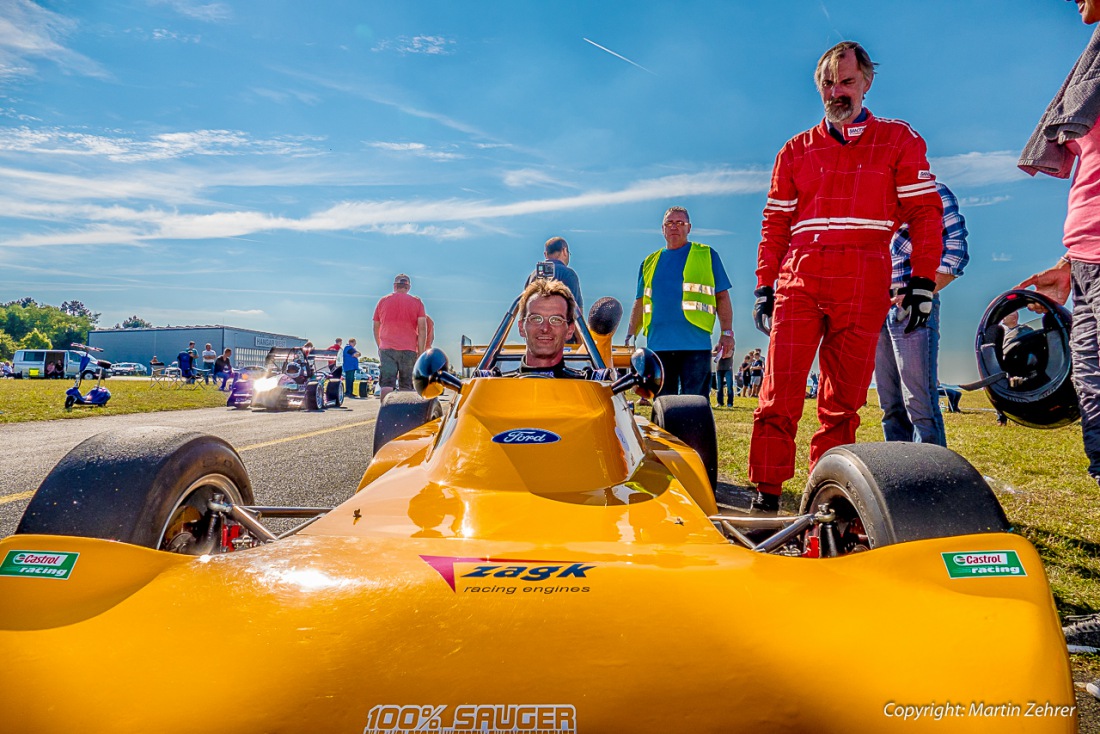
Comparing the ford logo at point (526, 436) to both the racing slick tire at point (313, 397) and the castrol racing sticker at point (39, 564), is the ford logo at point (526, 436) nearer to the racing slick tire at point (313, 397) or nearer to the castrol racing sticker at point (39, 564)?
the castrol racing sticker at point (39, 564)

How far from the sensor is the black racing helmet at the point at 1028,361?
348 centimetres

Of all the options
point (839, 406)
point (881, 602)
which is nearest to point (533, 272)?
point (839, 406)

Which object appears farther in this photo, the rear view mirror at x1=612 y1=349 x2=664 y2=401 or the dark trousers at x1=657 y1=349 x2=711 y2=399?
the dark trousers at x1=657 y1=349 x2=711 y2=399

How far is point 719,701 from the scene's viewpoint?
113 cm

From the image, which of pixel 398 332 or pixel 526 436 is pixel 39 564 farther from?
pixel 398 332

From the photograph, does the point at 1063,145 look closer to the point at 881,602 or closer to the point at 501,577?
the point at 881,602

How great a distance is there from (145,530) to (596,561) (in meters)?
1.22

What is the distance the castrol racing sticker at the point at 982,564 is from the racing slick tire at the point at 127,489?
6.48 feet

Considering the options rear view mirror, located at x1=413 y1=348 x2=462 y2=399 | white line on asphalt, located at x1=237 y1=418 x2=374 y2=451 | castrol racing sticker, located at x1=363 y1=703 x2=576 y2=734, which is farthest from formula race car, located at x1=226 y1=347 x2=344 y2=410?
castrol racing sticker, located at x1=363 y1=703 x2=576 y2=734

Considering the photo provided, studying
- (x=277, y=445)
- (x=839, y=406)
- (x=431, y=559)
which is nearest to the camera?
(x=431, y=559)

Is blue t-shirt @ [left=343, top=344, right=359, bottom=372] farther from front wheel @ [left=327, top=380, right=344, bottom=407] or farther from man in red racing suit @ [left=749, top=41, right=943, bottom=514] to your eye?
man in red racing suit @ [left=749, top=41, right=943, bottom=514]

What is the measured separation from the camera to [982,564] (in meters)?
1.50

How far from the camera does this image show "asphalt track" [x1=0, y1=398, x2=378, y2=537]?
4551 mm

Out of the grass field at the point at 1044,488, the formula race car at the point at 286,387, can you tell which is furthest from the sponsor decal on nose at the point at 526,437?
the formula race car at the point at 286,387
